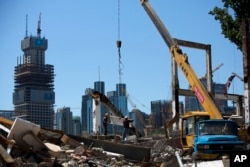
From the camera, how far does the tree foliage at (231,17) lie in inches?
1121

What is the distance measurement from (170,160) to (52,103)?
153233mm

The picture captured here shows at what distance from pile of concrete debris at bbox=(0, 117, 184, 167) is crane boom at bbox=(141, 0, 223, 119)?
313 cm

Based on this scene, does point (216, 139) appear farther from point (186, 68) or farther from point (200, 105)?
point (200, 105)

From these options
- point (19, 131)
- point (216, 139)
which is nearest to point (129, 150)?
point (216, 139)

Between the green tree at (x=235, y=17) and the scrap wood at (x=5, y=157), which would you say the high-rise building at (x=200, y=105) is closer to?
the green tree at (x=235, y=17)

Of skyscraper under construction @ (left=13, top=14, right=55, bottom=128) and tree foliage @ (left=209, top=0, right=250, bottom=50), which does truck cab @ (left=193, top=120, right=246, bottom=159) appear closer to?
tree foliage @ (left=209, top=0, right=250, bottom=50)

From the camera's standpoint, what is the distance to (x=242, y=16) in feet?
94.4

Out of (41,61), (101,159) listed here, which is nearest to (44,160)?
(101,159)

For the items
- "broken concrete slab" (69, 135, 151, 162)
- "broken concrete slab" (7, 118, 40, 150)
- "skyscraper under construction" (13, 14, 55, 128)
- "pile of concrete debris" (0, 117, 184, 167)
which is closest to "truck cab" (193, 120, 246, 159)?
"pile of concrete debris" (0, 117, 184, 167)

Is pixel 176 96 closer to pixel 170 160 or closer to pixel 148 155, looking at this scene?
pixel 148 155

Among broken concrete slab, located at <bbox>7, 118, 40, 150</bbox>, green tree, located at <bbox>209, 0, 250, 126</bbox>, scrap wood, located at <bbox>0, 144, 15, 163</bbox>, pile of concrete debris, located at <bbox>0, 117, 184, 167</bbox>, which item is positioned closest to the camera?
scrap wood, located at <bbox>0, 144, 15, 163</bbox>

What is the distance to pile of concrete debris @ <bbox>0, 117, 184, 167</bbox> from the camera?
1730cm

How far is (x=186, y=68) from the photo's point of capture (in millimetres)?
24844

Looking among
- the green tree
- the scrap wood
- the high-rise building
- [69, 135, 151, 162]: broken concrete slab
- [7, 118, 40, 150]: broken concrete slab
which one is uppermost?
the green tree
